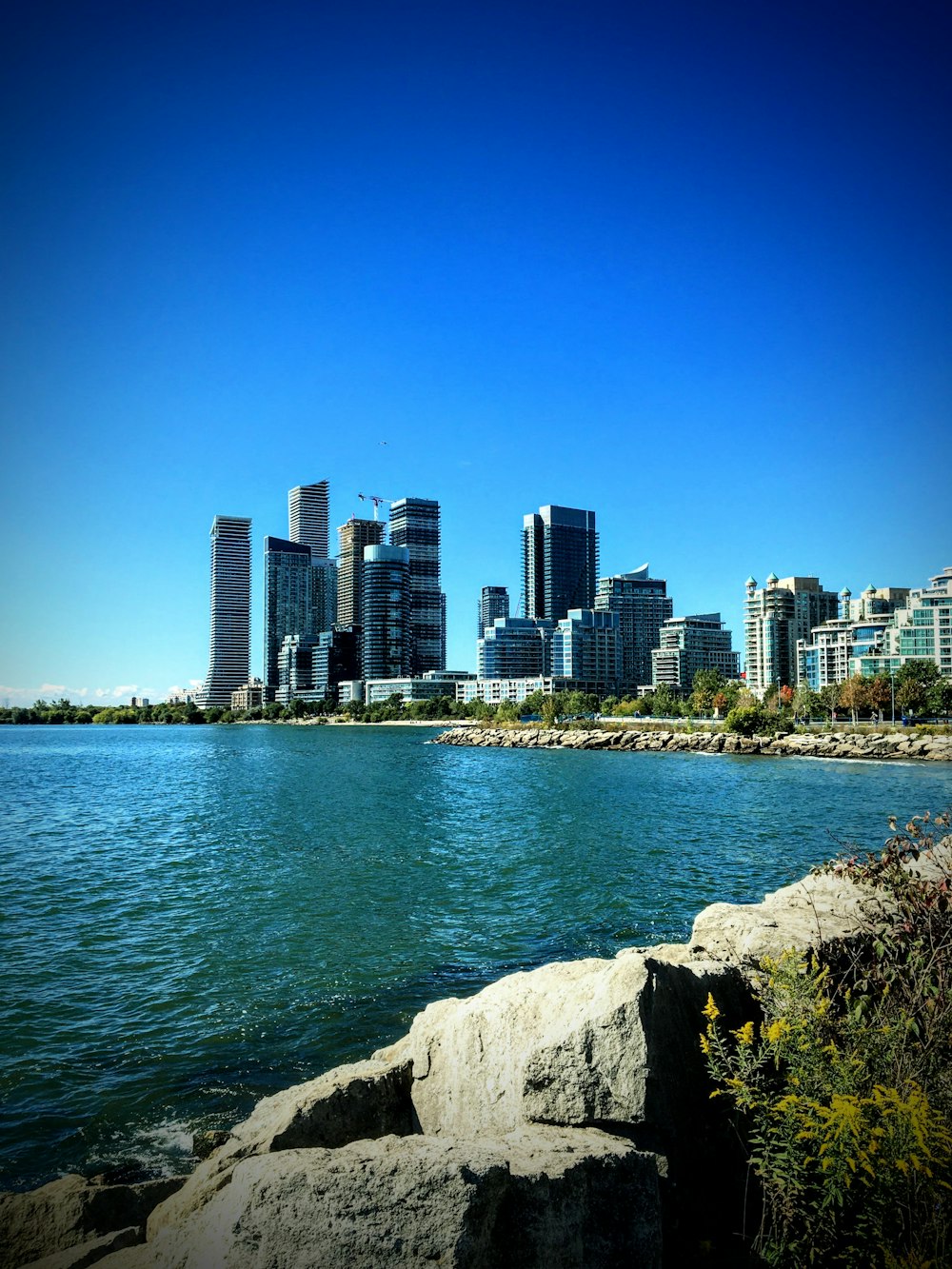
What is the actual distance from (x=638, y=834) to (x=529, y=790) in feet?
86.8

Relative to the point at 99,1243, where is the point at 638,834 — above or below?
below

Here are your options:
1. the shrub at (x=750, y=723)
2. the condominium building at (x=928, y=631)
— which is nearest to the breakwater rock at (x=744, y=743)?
the shrub at (x=750, y=723)

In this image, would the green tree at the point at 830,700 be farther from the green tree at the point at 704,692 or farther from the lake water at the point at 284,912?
the lake water at the point at 284,912

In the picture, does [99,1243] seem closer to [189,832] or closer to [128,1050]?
[128,1050]

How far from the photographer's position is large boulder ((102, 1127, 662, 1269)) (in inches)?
212

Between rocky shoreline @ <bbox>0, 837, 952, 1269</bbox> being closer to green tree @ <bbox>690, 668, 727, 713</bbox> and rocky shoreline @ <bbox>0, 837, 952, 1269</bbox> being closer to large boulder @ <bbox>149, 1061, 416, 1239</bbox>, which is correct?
large boulder @ <bbox>149, 1061, 416, 1239</bbox>

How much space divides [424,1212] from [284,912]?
68.6 ft

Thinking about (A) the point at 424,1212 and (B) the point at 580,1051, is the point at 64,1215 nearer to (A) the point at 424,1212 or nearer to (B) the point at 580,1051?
(A) the point at 424,1212

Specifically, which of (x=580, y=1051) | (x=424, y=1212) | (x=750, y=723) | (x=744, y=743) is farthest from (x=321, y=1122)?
(x=750, y=723)

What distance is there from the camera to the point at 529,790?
65.9m

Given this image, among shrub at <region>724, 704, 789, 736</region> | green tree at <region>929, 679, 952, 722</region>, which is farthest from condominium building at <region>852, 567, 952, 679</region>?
shrub at <region>724, 704, 789, 736</region>

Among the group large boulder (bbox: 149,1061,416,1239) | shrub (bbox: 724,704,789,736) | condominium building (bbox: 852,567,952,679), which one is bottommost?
shrub (bbox: 724,704,789,736)

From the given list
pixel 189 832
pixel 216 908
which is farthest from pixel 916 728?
pixel 216 908

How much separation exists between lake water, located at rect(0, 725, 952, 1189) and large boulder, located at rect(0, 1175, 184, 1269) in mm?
2334
